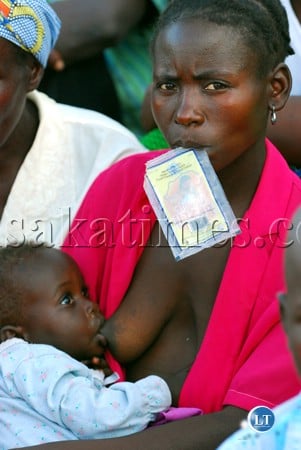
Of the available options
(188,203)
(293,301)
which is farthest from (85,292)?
(293,301)

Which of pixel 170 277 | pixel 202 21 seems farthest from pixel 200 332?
pixel 202 21

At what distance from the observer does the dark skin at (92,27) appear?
4.73m

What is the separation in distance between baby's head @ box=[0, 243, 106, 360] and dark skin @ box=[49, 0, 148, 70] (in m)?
1.80

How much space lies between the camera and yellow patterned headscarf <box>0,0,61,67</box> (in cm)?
352

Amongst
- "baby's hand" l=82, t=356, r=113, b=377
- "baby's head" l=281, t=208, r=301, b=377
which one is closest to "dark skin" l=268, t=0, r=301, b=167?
"baby's hand" l=82, t=356, r=113, b=377

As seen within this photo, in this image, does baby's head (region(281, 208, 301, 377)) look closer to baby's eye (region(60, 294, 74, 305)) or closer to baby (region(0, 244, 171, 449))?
baby (region(0, 244, 171, 449))

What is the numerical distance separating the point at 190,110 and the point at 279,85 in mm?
293

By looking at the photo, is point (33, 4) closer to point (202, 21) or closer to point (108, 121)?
point (108, 121)

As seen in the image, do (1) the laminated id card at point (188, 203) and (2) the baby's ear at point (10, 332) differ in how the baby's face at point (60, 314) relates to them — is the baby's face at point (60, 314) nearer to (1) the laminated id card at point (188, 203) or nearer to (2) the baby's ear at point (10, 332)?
(2) the baby's ear at point (10, 332)

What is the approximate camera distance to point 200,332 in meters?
2.97

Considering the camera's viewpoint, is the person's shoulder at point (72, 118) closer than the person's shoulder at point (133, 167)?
No

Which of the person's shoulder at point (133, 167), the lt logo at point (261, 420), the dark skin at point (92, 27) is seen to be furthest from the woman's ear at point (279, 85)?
the dark skin at point (92, 27)

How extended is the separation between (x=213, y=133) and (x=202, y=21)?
0.30m

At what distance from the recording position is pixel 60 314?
3105 mm
